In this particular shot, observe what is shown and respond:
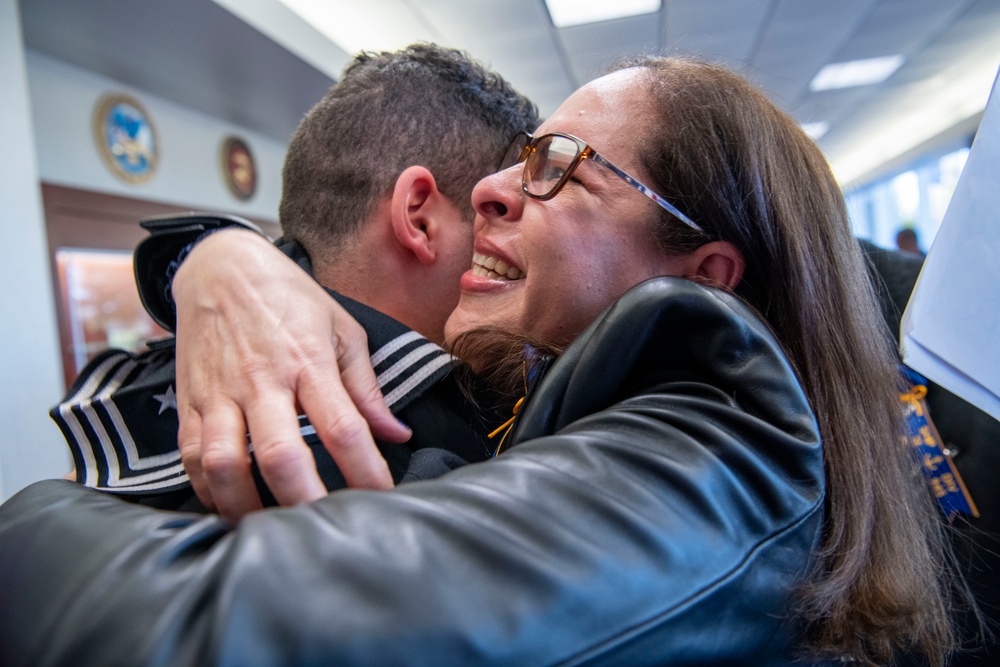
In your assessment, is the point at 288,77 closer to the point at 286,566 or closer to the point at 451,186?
the point at 451,186

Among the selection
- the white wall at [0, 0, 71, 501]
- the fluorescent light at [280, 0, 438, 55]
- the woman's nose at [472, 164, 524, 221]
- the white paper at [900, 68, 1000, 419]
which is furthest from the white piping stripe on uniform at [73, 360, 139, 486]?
the fluorescent light at [280, 0, 438, 55]

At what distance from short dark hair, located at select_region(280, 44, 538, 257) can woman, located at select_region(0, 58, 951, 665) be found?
28 cm

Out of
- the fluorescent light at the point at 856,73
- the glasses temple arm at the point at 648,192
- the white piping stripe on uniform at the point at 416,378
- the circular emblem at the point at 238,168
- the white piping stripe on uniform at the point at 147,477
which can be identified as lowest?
the white piping stripe on uniform at the point at 147,477

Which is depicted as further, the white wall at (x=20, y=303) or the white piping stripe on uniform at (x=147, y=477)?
the white wall at (x=20, y=303)

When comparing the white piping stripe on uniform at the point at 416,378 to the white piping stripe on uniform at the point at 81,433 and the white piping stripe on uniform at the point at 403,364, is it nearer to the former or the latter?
the white piping stripe on uniform at the point at 403,364

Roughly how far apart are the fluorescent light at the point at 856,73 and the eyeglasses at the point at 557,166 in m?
5.34

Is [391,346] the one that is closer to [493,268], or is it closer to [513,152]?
[493,268]

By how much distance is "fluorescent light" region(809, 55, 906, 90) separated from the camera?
17.3 ft

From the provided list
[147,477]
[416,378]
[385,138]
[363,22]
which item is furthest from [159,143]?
[416,378]

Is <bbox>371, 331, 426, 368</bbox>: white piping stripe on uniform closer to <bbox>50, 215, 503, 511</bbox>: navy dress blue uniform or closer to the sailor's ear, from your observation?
<bbox>50, 215, 503, 511</bbox>: navy dress blue uniform

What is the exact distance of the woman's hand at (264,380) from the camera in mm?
558

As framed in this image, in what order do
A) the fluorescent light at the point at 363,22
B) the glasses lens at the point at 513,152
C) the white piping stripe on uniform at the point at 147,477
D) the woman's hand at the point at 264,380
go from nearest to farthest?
the woman's hand at the point at 264,380, the white piping stripe on uniform at the point at 147,477, the glasses lens at the point at 513,152, the fluorescent light at the point at 363,22

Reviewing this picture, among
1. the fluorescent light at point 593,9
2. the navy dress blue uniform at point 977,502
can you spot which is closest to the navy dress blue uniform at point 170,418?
the navy dress blue uniform at point 977,502

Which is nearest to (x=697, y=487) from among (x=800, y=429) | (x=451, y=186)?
(x=800, y=429)
